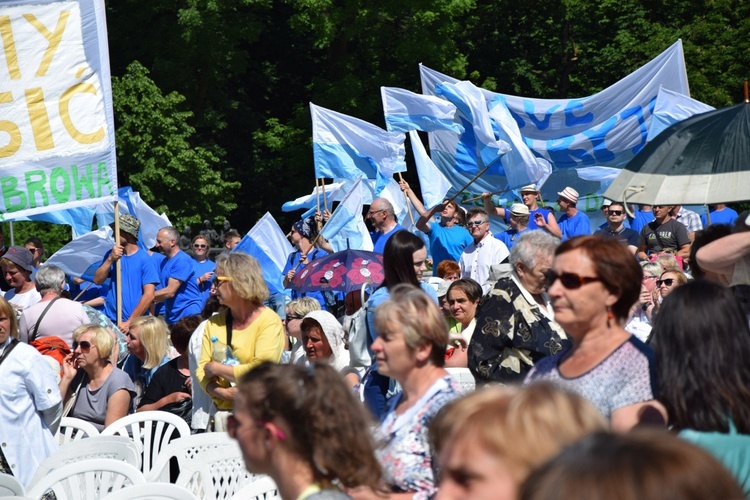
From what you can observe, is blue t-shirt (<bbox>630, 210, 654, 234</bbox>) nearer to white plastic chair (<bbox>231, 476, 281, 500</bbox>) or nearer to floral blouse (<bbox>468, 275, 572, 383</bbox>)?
floral blouse (<bbox>468, 275, 572, 383</bbox>)

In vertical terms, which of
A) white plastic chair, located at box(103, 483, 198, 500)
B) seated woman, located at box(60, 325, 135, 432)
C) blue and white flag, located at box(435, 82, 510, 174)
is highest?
blue and white flag, located at box(435, 82, 510, 174)

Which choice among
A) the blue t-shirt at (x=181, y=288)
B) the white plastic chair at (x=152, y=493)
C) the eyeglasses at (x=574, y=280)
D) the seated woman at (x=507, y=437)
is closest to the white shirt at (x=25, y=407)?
the white plastic chair at (x=152, y=493)

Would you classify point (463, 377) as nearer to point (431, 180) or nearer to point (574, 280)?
point (574, 280)

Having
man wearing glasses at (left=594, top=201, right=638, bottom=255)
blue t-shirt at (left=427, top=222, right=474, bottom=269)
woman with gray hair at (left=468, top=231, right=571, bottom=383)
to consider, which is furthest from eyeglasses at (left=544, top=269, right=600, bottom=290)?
blue t-shirt at (left=427, top=222, right=474, bottom=269)

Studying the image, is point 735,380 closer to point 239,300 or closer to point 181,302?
point 239,300

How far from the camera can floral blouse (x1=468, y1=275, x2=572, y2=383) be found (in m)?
4.56

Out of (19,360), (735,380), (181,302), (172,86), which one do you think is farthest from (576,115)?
(172,86)

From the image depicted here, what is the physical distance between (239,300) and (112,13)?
993 inches

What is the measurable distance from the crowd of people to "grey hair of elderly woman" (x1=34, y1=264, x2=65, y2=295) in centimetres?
2

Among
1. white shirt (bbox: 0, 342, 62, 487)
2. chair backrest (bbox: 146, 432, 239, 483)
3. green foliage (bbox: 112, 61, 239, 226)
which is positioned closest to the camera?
chair backrest (bbox: 146, 432, 239, 483)

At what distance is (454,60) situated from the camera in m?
28.0

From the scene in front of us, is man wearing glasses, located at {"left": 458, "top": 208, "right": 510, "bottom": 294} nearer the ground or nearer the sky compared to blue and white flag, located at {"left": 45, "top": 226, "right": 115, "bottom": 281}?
nearer the sky

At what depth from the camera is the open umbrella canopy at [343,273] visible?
28.0 ft

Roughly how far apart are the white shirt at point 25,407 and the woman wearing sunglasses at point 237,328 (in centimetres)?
84
